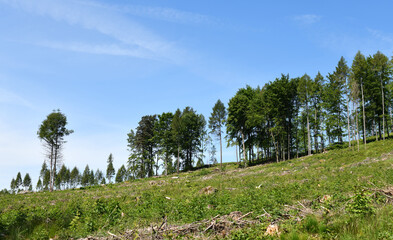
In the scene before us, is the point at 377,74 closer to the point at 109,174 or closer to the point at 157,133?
the point at 157,133

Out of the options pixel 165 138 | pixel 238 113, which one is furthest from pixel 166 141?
pixel 238 113

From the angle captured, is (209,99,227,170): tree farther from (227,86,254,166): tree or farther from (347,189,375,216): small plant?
(347,189,375,216): small plant

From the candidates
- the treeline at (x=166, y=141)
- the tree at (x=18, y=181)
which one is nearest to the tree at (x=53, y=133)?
the treeline at (x=166, y=141)

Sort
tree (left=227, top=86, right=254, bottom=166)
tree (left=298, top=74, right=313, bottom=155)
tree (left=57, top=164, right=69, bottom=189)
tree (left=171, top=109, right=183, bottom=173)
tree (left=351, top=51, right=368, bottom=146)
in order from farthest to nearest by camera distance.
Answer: tree (left=57, top=164, right=69, bottom=189)
tree (left=171, top=109, right=183, bottom=173)
tree (left=227, top=86, right=254, bottom=166)
tree (left=298, top=74, right=313, bottom=155)
tree (left=351, top=51, right=368, bottom=146)

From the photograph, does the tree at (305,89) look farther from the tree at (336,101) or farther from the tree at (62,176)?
the tree at (62,176)

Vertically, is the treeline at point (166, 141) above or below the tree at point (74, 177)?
above

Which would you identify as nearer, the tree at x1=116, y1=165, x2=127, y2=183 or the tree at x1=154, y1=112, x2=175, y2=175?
the tree at x1=154, y1=112, x2=175, y2=175

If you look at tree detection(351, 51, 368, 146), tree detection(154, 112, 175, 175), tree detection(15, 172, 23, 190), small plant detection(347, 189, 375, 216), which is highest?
tree detection(351, 51, 368, 146)

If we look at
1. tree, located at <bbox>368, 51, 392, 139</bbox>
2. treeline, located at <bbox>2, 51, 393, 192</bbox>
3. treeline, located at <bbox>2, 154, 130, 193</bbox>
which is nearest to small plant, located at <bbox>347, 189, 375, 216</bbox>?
treeline, located at <bbox>2, 51, 393, 192</bbox>

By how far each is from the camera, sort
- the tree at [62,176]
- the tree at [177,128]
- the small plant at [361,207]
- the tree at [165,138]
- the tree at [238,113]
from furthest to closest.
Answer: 1. the tree at [62,176]
2. the tree at [165,138]
3. the tree at [177,128]
4. the tree at [238,113]
5. the small plant at [361,207]

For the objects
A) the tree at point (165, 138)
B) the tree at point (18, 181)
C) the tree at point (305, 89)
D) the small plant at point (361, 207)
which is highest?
the tree at point (305, 89)

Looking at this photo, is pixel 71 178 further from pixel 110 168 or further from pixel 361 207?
pixel 361 207

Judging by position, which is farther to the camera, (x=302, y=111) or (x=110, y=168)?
(x=110, y=168)

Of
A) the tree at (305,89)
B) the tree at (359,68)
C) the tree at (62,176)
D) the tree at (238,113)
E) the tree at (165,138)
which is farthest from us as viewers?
the tree at (62,176)
